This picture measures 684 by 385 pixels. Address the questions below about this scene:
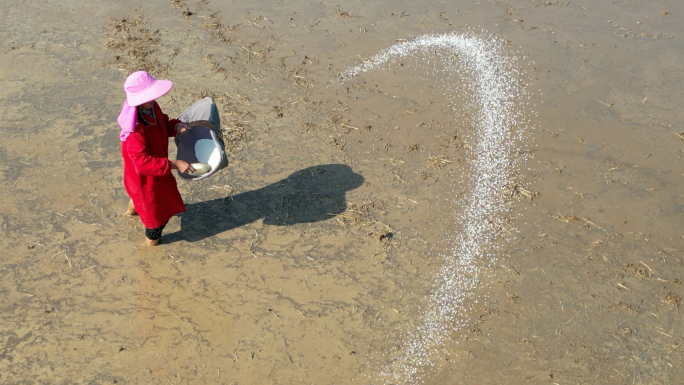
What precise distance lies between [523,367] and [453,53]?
16.1 feet

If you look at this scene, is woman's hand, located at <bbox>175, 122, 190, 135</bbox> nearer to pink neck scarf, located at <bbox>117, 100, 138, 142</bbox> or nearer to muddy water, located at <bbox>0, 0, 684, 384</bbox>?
pink neck scarf, located at <bbox>117, 100, 138, 142</bbox>

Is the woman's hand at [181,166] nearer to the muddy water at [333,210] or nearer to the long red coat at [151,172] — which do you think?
the long red coat at [151,172]

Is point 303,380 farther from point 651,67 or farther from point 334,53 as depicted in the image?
point 651,67

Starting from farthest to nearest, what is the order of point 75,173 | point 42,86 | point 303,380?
point 42,86 < point 75,173 < point 303,380

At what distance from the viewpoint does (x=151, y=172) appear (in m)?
5.03

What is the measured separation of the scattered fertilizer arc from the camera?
16.2ft

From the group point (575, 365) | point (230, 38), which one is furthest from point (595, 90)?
point (230, 38)

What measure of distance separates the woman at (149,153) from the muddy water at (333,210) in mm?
464

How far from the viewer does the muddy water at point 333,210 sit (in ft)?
15.9

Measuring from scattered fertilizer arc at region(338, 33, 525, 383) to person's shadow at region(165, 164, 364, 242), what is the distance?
1218 mm

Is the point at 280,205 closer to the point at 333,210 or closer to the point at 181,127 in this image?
the point at 333,210

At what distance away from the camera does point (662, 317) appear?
5.14 m

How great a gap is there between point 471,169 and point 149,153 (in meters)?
3.25

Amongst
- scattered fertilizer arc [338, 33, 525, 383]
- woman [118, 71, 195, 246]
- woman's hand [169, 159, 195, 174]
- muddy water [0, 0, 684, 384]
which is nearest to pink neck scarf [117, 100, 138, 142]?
woman [118, 71, 195, 246]
